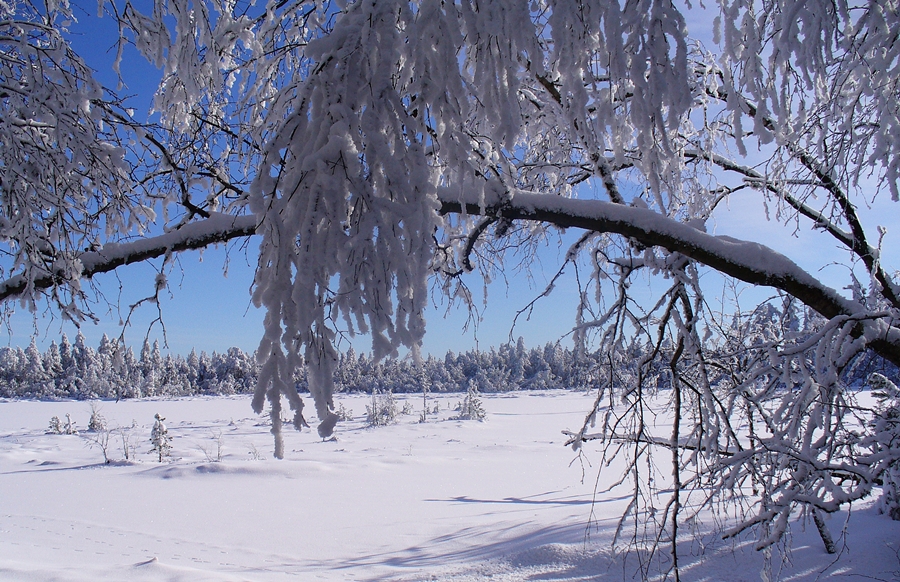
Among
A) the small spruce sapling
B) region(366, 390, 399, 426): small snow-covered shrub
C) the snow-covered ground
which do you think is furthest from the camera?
region(366, 390, 399, 426): small snow-covered shrub

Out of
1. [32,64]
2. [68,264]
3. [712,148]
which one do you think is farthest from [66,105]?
[712,148]

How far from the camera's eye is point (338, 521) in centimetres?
912

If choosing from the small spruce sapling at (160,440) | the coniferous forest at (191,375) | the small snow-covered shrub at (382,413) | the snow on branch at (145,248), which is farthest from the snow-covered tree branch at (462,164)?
the coniferous forest at (191,375)

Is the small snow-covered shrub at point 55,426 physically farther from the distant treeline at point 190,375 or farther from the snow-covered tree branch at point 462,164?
the snow-covered tree branch at point 462,164

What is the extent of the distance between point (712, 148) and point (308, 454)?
15638mm

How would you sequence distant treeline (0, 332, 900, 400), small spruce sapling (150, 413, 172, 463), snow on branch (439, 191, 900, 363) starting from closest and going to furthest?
snow on branch (439, 191, 900, 363) → small spruce sapling (150, 413, 172, 463) → distant treeline (0, 332, 900, 400)

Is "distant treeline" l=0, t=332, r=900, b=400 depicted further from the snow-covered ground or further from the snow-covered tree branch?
the snow-covered tree branch

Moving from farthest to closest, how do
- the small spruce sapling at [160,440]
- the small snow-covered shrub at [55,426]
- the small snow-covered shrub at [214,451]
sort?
the small snow-covered shrub at [55,426]
the small spruce sapling at [160,440]
the small snow-covered shrub at [214,451]

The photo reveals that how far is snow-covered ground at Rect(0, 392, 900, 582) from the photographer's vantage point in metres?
5.03

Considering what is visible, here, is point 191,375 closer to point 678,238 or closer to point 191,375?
point 191,375

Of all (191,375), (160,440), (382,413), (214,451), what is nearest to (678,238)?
(160,440)

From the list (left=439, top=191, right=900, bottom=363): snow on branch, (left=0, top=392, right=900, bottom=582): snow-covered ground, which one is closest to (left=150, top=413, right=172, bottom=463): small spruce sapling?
(left=0, top=392, right=900, bottom=582): snow-covered ground

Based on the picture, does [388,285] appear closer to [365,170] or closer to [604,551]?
[365,170]

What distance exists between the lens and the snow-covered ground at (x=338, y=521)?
5.03m
